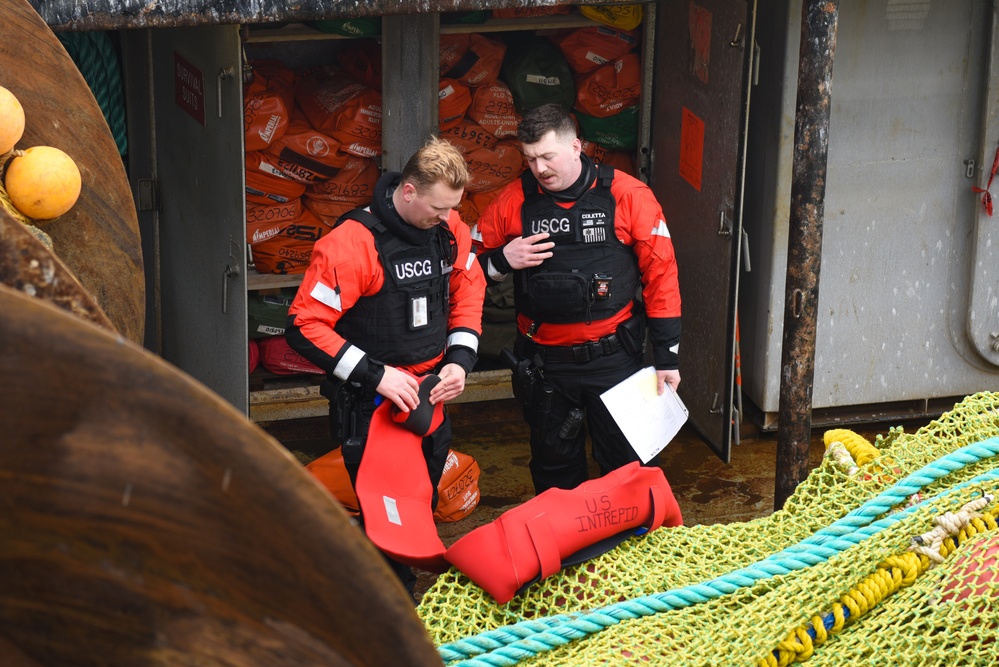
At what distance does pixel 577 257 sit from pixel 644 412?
25.3 inches

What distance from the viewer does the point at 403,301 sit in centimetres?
406

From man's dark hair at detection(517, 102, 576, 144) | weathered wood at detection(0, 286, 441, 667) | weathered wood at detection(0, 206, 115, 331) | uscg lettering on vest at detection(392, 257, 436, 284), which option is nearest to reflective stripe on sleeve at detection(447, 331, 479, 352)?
uscg lettering on vest at detection(392, 257, 436, 284)

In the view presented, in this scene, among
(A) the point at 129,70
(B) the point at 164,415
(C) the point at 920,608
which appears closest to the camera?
(B) the point at 164,415

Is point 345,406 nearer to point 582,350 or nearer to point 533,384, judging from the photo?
point 533,384

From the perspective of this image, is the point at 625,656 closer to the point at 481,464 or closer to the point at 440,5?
the point at 440,5

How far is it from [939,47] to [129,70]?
3.54 m

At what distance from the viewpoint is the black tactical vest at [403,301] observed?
4.00 metres

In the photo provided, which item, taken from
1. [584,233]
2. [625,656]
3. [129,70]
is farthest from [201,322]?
[625,656]

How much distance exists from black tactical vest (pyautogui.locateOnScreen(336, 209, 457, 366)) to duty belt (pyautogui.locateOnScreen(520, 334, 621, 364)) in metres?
0.59

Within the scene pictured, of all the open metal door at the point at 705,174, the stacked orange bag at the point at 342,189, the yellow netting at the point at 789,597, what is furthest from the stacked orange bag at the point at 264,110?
the yellow netting at the point at 789,597

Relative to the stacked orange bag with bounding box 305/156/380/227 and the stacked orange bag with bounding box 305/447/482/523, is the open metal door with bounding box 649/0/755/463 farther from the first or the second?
the stacked orange bag with bounding box 305/156/380/227

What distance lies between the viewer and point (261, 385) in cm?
555

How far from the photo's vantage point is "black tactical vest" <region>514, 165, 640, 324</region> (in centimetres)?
444

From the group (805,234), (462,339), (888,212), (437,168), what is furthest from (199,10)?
(888,212)
